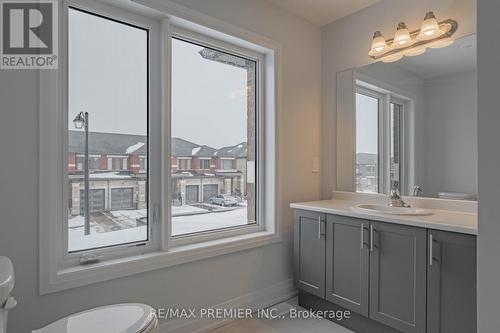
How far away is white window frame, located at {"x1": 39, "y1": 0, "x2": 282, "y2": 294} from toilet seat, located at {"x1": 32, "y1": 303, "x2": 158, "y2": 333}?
0.37 m

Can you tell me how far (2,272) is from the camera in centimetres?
99

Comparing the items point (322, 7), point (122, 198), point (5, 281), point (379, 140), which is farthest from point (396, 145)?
point (5, 281)

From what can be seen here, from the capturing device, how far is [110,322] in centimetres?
119

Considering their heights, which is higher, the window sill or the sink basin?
the sink basin

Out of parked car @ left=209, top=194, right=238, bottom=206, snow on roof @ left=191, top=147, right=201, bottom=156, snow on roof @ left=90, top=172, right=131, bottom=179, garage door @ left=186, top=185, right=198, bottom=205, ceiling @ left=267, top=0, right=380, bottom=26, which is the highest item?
ceiling @ left=267, top=0, right=380, bottom=26

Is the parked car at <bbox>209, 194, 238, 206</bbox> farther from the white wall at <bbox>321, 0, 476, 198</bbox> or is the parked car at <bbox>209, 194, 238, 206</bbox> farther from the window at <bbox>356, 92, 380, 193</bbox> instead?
the window at <bbox>356, 92, 380, 193</bbox>

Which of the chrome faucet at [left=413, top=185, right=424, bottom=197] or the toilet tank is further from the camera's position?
the chrome faucet at [left=413, top=185, right=424, bottom=197]

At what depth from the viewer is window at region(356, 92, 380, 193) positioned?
252cm

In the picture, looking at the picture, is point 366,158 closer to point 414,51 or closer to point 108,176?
point 414,51

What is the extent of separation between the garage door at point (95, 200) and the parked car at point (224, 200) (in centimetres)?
80

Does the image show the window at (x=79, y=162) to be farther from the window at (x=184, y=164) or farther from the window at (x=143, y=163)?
the window at (x=184, y=164)

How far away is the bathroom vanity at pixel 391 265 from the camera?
1537 mm

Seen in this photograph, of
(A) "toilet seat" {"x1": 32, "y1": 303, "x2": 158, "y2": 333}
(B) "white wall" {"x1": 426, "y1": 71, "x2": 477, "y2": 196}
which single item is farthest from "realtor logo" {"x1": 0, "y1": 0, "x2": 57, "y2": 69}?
(B) "white wall" {"x1": 426, "y1": 71, "x2": 477, "y2": 196}

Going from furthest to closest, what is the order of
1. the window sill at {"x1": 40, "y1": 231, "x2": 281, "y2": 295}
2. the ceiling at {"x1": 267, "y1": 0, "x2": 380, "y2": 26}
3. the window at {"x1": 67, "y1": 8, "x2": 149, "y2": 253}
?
the ceiling at {"x1": 267, "y1": 0, "x2": 380, "y2": 26} < the window at {"x1": 67, "y1": 8, "x2": 149, "y2": 253} < the window sill at {"x1": 40, "y1": 231, "x2": 281, "y2": 295}
